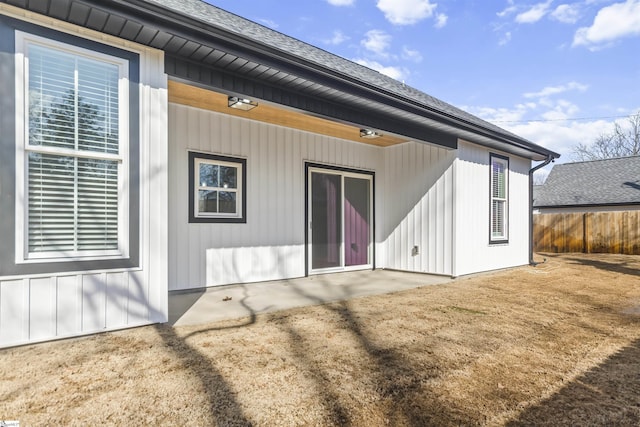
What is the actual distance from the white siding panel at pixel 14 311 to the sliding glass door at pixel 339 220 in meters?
4.27

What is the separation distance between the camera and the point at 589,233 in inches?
484

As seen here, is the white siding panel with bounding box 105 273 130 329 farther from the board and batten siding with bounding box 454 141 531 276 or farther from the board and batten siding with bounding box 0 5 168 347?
the board and batten siding with bounding box 454 141 531 276

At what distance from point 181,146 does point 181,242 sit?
1.38m

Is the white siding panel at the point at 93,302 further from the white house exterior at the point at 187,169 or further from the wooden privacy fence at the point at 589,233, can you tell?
the wooden privacy fence at the point at 589,233

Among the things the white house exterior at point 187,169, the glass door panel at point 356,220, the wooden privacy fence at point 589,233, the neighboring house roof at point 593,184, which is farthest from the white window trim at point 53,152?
the neighboring house roof at point 593,184

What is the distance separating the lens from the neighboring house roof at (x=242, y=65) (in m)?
2.82

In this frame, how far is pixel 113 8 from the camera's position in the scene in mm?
2746

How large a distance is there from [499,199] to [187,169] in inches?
251

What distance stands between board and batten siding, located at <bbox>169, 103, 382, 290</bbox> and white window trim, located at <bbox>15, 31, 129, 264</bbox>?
179 centimetres

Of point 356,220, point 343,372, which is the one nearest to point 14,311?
point 343,372

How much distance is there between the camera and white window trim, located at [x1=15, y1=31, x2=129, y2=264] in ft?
8.78

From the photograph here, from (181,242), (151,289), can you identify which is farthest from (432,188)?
(151,289)

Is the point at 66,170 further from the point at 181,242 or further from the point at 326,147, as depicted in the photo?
the point at 326,147

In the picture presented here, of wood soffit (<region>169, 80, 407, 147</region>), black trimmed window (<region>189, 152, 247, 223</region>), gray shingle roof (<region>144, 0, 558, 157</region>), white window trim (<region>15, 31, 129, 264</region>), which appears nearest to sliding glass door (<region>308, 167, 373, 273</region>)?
wood soffit (<region>169, 80, 407, 147</region>)
